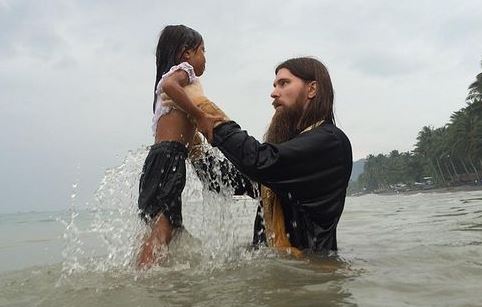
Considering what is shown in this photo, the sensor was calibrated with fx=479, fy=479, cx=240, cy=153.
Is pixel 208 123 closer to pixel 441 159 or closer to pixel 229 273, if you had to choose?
pixel 229 273

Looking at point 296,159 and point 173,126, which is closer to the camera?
point 296,159

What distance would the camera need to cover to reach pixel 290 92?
3.20 meters

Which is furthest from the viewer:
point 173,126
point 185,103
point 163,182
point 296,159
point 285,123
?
point 285,123

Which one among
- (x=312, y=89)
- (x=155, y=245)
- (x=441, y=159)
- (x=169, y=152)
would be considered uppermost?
(x=441, y=159)

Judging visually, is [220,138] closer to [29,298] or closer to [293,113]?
[293,113]

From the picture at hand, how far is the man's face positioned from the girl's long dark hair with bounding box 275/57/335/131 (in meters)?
0.04

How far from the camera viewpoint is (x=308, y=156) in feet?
9.18

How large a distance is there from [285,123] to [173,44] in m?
0.95

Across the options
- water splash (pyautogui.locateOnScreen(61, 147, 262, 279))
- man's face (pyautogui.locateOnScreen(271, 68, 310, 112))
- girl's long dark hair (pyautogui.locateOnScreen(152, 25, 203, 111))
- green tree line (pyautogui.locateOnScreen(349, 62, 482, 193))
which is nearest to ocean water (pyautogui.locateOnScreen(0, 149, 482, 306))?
water splash (pyautogui.locateOnScreen(61, 147, 262, 279))

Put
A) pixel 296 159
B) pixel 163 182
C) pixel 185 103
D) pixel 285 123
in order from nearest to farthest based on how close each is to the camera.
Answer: pixel 296 159, pixel 185 103, pixel 163 182, pixel 285 123

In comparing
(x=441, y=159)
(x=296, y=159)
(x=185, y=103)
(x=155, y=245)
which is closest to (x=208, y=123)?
(x=185, y=103)

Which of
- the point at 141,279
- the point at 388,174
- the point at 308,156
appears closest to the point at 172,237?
the point at 141,279

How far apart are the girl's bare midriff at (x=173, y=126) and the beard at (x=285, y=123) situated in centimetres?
61

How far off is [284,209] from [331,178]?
403 mm
